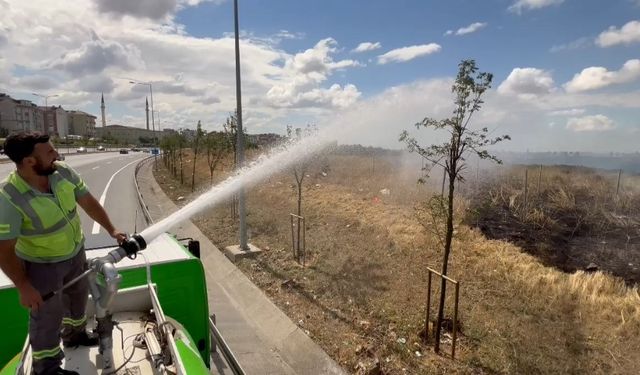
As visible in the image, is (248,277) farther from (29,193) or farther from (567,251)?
(567,251)

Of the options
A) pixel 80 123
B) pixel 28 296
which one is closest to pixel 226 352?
pixel 28 296

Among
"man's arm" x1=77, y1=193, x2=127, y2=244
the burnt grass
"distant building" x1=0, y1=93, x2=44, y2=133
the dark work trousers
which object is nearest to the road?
"man's arm" x1=77, y1=193, x2=127, y2=244

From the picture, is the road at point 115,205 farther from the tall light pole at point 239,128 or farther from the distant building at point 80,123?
the distant building at point 80,123

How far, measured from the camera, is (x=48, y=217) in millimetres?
3070

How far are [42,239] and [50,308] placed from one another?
51cm

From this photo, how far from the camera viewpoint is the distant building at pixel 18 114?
11606 centimetres

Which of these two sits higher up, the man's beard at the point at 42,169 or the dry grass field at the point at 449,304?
the man's beard at the point at 42,169

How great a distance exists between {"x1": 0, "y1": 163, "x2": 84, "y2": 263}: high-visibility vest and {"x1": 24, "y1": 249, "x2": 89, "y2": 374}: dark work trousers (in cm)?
9

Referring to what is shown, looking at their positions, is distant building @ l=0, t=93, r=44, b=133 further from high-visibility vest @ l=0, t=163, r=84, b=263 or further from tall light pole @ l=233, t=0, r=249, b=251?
high-visibility vest @ l=0, t=163, r=84, b=263

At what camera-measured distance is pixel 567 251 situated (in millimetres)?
10703

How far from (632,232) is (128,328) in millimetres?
13357

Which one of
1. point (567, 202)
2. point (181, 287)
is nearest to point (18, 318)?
point (181, 287)

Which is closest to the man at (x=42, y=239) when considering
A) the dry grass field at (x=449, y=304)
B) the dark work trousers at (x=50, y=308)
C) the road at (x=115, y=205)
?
the dark work trousers at (x=50, y=308)

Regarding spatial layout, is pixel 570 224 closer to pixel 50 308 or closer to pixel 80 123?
pixel 50 308
